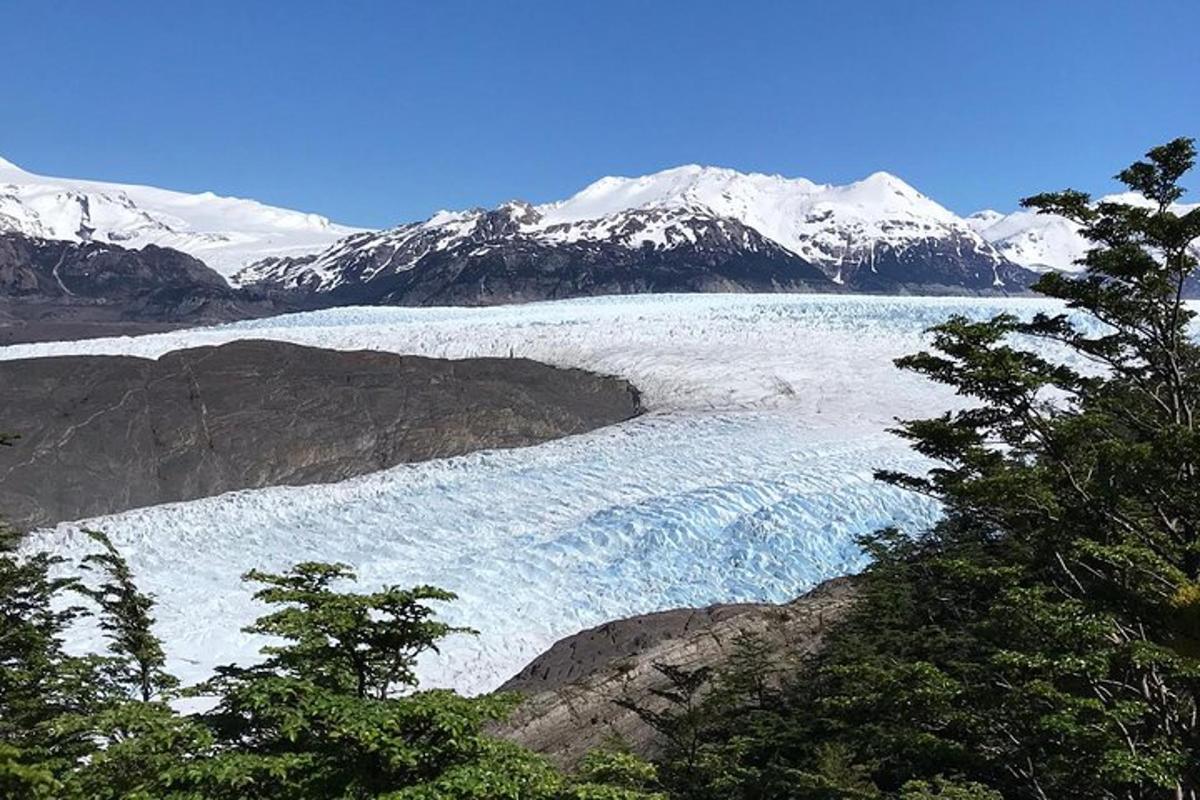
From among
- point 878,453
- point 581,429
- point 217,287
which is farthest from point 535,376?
point 217,287

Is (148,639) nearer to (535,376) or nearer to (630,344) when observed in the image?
(535,376)

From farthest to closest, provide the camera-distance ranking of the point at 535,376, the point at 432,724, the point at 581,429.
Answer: the point at 535,376 → the point at 581,429 → the point at 432,724

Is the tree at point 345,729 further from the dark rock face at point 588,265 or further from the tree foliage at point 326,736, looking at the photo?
the dark rock face at point 588,265

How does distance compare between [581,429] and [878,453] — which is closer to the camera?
[878,453]

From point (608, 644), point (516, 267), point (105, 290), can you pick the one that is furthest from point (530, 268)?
point (608, 644)

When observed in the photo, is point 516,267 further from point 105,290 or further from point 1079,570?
point 1079,570

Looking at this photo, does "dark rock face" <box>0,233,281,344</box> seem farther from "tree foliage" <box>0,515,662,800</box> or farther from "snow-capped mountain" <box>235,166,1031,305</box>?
"tree foliage" <box>0,515,662,800</box>

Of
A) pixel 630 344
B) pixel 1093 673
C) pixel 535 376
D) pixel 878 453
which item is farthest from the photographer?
pixel 630 344
